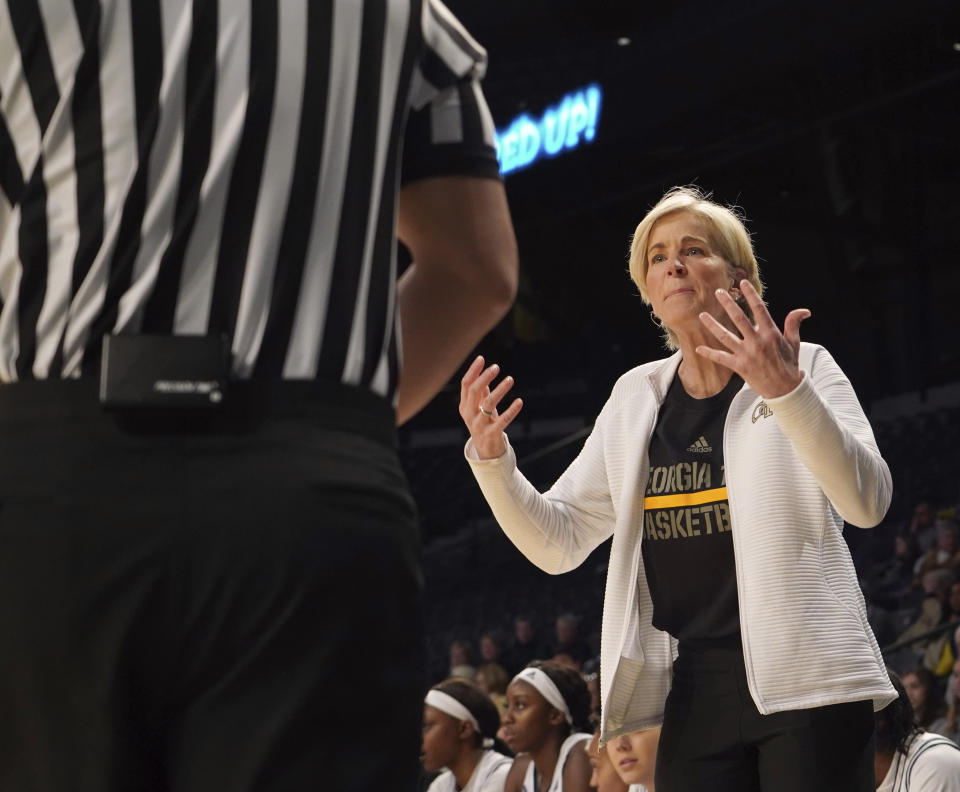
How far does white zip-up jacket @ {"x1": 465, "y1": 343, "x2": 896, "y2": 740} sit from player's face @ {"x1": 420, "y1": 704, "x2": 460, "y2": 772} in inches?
152

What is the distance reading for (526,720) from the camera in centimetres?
617

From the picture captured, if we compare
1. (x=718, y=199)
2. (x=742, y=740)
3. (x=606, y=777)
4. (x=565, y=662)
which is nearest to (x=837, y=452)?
(x=742, y=740)

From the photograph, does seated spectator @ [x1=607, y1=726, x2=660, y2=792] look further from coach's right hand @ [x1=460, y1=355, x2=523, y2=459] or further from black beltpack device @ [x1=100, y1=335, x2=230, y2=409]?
black beltpack device @ [x1=100, y1=335, x2=230, y2=409]

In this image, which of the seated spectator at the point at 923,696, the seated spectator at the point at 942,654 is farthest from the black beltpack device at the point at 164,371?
the seated spectator at the point at 942,654

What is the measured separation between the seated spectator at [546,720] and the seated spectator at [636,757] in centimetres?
125

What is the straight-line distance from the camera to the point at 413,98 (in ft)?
4.22

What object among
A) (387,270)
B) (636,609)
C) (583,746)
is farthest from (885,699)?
(583,746)

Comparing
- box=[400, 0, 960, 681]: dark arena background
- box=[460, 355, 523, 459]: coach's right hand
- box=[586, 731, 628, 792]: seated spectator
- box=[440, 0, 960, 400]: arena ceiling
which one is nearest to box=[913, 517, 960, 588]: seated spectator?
box=[400, 0, 960, 681]: dark arena background

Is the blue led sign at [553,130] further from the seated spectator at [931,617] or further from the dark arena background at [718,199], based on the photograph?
the seated spectator at [931,617]

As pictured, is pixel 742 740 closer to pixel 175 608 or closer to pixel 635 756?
pixel 175 608

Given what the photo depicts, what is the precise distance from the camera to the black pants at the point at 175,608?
3.36 feet

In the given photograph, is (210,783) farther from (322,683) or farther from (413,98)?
(413,98)

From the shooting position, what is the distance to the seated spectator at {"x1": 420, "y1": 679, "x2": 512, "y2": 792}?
21.9 ft

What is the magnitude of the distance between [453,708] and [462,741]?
0.56ft
